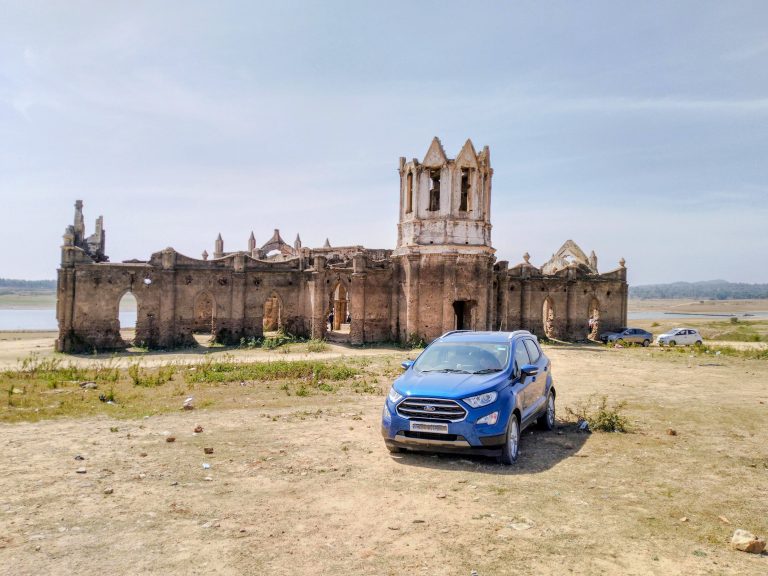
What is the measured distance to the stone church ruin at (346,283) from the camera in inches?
1057

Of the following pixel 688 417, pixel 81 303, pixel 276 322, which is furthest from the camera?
pixel 276 322

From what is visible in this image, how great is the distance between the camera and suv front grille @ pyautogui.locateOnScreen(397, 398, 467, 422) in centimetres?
732

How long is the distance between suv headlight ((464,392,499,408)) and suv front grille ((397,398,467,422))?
149 millimetres

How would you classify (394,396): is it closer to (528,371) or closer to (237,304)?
(528,371)

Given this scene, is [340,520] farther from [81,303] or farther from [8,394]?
[81,303]

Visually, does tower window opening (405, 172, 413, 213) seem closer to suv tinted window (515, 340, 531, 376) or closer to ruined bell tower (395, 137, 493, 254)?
ruined bell tower (395, 137, 493, 254)

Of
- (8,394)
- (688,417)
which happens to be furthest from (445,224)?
(8,394)

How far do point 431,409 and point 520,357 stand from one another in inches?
88.9

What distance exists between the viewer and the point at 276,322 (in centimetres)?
3728

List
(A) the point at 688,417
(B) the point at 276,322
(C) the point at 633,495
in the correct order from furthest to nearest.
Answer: (B) the point at 276,322, (A) the point at 688,417, (C) the point at 633,495

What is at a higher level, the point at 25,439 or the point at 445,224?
the point at 445,224

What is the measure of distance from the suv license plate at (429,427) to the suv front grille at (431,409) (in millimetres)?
85

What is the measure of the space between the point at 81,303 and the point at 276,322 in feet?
43.1

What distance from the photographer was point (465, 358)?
8.70 meters
